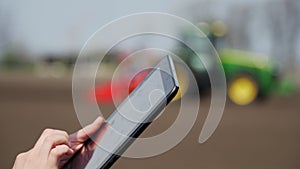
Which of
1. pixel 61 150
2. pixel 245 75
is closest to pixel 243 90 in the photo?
pixel 245 75

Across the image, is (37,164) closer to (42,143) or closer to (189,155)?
(42,143)

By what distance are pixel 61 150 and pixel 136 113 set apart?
0.36 feet

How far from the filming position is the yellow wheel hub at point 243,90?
30.8 feet

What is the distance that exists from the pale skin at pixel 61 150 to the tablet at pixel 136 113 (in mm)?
32

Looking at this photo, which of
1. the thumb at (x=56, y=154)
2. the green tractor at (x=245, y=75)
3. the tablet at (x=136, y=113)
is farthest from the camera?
the green tractor at (x=245, y=75)

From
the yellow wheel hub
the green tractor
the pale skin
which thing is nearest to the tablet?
the pale skin

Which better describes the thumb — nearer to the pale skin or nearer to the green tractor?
the pale skin

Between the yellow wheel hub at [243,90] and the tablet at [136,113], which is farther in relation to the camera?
the yellow wheel hub at [243,90]

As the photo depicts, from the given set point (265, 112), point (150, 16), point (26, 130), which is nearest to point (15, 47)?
point (265, 112)

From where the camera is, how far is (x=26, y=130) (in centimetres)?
551

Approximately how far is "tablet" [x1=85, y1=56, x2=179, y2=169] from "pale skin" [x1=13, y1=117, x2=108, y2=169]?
0.03 m

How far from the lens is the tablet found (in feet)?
2.23

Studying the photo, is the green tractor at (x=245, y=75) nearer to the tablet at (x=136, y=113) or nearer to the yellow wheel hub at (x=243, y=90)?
the yellow wheel hub at (x=243, y=90)

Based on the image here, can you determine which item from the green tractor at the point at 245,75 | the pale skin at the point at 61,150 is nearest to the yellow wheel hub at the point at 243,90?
the green tractor at the point at 245,75
